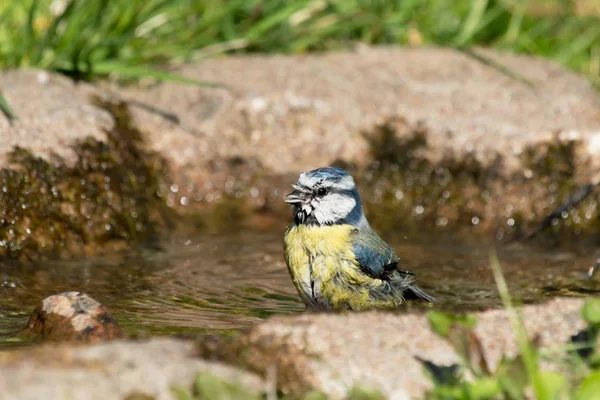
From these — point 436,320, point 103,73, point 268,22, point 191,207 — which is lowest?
point 436,320

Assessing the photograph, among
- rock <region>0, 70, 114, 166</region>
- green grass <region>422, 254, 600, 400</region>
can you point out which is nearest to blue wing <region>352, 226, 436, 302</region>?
green grass <region>422, 254, 600, 400</region>

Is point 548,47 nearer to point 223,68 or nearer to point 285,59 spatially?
point 285,59

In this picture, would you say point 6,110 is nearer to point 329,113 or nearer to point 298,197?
point 298,197

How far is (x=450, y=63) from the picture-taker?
654 cm

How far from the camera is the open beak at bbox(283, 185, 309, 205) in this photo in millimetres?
4320

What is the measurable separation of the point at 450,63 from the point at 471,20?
0.70 meters

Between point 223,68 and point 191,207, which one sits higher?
point 223,68

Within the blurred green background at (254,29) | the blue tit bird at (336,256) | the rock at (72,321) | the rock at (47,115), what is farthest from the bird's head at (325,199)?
the blurred green background at (254,29)

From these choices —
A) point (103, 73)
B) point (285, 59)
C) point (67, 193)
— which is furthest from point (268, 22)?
point (67, 193)

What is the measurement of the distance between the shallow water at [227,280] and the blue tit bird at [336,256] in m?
0.26

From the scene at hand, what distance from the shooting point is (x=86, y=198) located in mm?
5117

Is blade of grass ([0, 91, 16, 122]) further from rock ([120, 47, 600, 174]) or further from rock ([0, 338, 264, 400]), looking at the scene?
rock ([0, 338, 264, 400])

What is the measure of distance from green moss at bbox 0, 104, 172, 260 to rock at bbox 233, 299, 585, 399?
2.24 m

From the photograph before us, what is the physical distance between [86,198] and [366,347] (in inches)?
103
